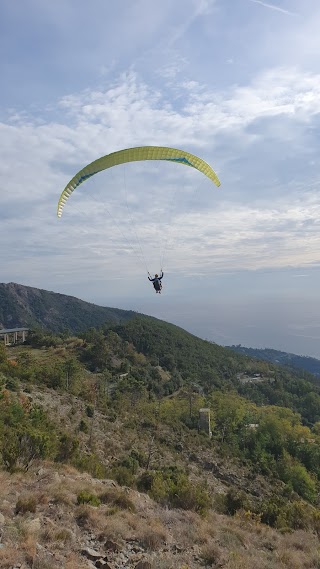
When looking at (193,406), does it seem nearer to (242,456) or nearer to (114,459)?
(242,456)

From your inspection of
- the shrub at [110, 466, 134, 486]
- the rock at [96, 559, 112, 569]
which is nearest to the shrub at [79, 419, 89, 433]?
the shrub at [110, 466, 134, 486]

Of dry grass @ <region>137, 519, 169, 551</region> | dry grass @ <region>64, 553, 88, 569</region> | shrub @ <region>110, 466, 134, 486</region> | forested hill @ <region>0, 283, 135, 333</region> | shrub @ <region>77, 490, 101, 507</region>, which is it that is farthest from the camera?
forested hill @ <region>0, 283, 135, 333</region>

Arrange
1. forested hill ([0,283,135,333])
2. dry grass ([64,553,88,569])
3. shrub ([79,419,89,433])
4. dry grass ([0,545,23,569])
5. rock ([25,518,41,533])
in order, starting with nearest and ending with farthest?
1. dry grass ([0,545,23,569])
2. dry grass ([64,553,88,569])
3. rock ([25,518,41,533])
4. shrub ([79,419,89,433])
5. forested hill ([0,283,135,333])

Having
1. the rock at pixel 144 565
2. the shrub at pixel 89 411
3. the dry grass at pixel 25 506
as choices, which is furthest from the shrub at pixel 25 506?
the shrub at pixel 89 411

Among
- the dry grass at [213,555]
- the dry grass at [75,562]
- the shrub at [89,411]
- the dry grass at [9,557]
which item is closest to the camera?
the dry grass at [9,557]

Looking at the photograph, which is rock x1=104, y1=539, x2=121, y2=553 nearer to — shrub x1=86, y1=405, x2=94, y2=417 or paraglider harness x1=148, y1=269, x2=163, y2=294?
paraglider harness x1=148, y1=269, x2=163, y2=294

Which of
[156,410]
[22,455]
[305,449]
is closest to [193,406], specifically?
[156,410]

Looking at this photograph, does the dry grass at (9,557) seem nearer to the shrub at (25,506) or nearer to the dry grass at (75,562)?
the dry grass at (75,562)

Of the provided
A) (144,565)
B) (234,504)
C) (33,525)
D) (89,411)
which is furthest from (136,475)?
(144,565)

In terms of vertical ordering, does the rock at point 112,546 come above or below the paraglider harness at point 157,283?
below
